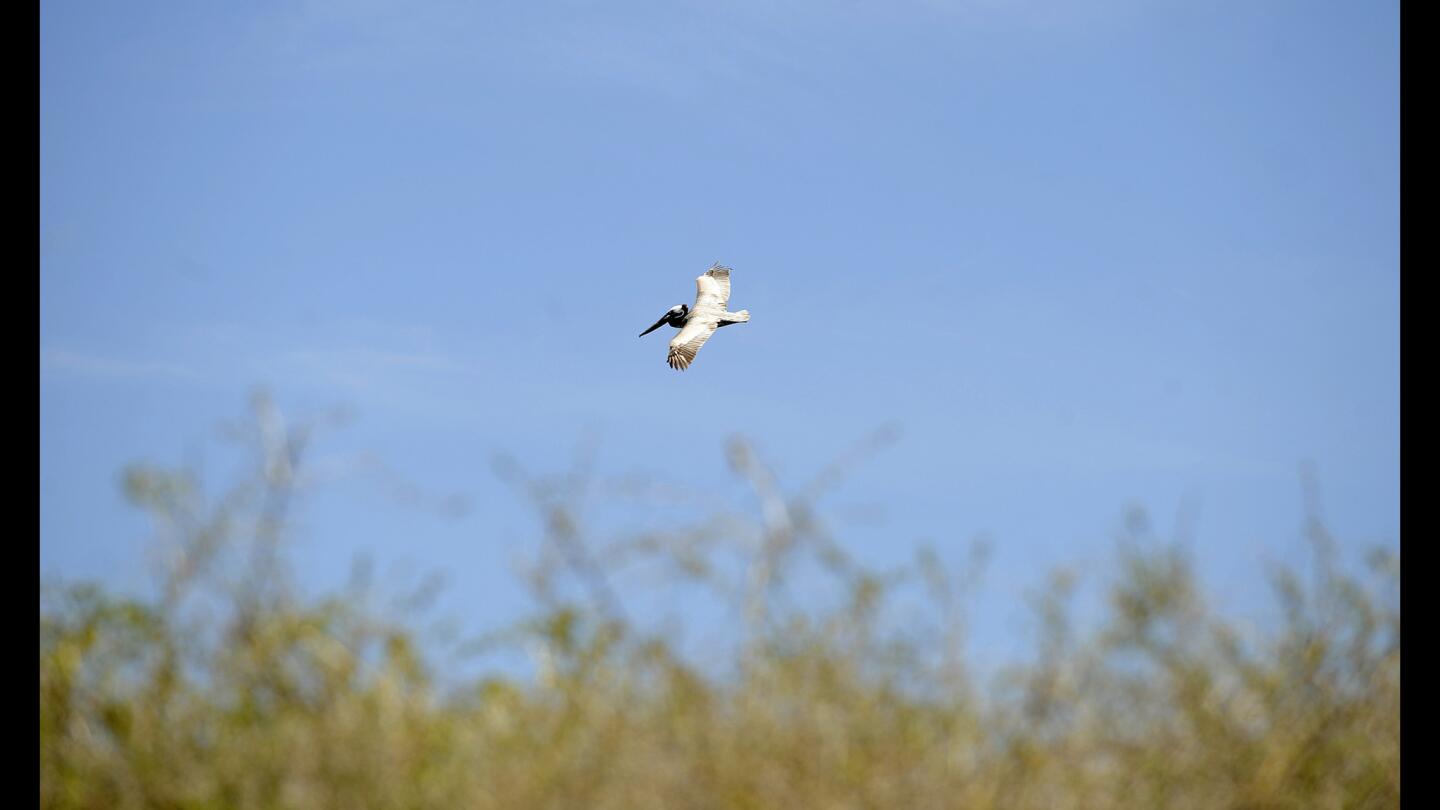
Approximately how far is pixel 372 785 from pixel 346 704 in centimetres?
54

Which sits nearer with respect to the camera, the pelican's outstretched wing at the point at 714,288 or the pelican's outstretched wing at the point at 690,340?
the pelican's outstretched wing at the point at 690,340

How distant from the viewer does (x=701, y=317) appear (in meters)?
22.2

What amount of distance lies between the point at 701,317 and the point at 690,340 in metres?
1.17

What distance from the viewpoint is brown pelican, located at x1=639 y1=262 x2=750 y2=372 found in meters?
20.8

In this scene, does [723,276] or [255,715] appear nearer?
[255,715]

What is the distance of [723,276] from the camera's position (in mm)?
23125

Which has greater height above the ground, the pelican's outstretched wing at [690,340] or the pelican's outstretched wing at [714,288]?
the pelican's outstretched wing at [714,288]

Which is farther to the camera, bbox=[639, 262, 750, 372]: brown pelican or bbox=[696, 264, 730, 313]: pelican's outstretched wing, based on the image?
bbox=[696, 264, 730, 313]: pelican's outstretched wing

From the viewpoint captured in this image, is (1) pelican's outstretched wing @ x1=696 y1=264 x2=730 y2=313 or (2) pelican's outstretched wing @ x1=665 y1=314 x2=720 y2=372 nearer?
(2) pelican's outstretched wing @ x1=665 y1=314 x2=720 y2=372

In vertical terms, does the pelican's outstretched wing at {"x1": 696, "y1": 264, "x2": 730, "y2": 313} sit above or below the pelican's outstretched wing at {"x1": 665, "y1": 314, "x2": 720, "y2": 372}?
above

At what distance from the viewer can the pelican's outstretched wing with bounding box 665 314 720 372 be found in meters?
20.6

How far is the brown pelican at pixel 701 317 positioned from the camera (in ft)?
68.1
